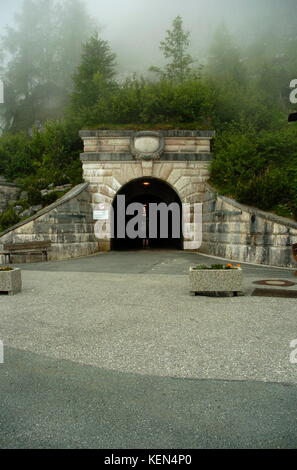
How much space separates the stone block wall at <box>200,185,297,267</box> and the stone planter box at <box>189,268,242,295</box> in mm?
4959

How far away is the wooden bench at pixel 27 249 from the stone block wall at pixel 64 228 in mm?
239

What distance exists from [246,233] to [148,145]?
7.12 meters

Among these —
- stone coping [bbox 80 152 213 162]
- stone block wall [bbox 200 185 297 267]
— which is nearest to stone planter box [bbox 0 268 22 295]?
stone block wall [bbox 200 185 297 267]

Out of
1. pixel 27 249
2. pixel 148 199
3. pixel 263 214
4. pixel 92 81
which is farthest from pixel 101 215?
pixel 92 81

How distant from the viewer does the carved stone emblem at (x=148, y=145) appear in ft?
57.2

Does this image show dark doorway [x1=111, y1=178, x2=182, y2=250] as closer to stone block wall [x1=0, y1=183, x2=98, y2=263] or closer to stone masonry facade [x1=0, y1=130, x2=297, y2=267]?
stone masonry facade [x1=0, y1=130, x2=297, y2=267]

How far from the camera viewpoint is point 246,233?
13242 mm

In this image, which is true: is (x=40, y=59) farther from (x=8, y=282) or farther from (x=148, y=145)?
(x=8, y=282)

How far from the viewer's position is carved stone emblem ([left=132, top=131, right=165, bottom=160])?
17.4 metres

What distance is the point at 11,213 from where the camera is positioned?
16.6m

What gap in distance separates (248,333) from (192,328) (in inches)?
31.4

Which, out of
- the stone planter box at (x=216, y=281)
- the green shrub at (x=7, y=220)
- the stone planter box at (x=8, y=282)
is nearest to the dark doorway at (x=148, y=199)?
the green shrub at (x=7, y=220)

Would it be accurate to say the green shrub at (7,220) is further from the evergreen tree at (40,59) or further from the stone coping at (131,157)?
the evergreen tree at (40,59)
